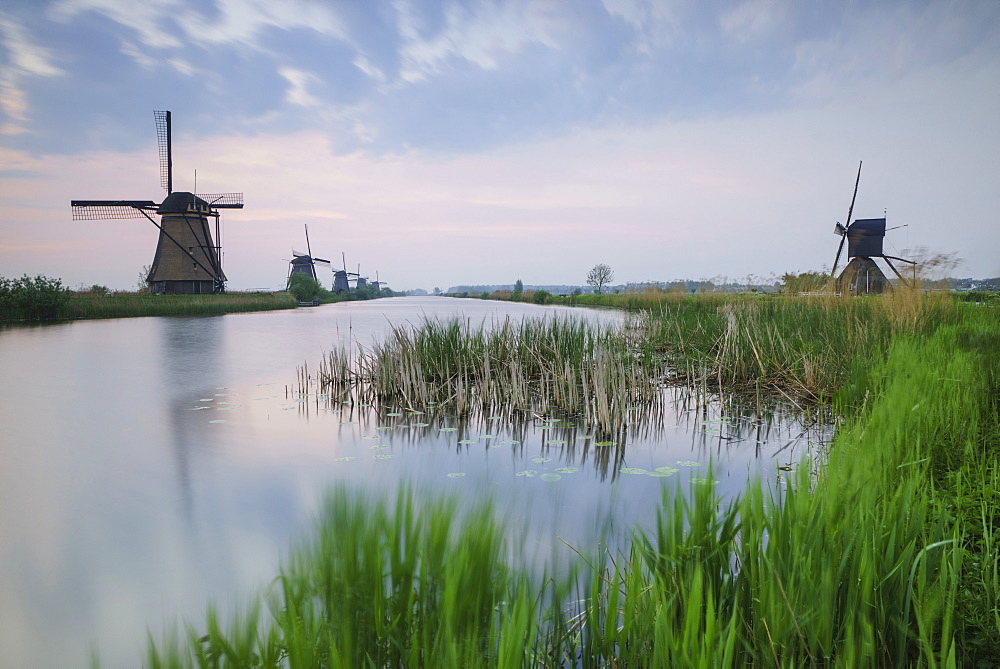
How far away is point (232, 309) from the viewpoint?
31.1 metres

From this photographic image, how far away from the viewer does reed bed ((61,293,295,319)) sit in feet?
80.8

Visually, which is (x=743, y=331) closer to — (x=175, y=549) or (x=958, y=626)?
(x=958, y=626)

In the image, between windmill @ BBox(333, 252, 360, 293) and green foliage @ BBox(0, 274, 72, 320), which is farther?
windmill @ BBox(333, 252, 360, 293)

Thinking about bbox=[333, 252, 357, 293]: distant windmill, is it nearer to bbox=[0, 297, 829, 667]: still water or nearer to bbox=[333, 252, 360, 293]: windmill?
bbox=[333, 252, 360, 293]: windmill

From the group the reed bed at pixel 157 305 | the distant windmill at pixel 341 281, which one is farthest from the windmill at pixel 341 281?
the reed bed at pixel 157 305

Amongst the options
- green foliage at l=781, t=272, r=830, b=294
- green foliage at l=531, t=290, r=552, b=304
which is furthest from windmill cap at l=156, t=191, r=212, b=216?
green foliage at l=781, t=272, r=830, b=294

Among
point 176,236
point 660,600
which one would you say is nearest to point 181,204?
point 176,236

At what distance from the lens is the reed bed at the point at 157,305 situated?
24625mm

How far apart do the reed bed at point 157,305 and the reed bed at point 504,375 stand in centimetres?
2293

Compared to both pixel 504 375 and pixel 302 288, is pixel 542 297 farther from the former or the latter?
pixel 504 375

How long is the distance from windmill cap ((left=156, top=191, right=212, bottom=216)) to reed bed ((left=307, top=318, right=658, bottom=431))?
2820 centimetres

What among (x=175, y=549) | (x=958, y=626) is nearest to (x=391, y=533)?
(x=958, y=626)

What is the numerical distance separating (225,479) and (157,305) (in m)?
27.4

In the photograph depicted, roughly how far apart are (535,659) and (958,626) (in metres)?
1.46
